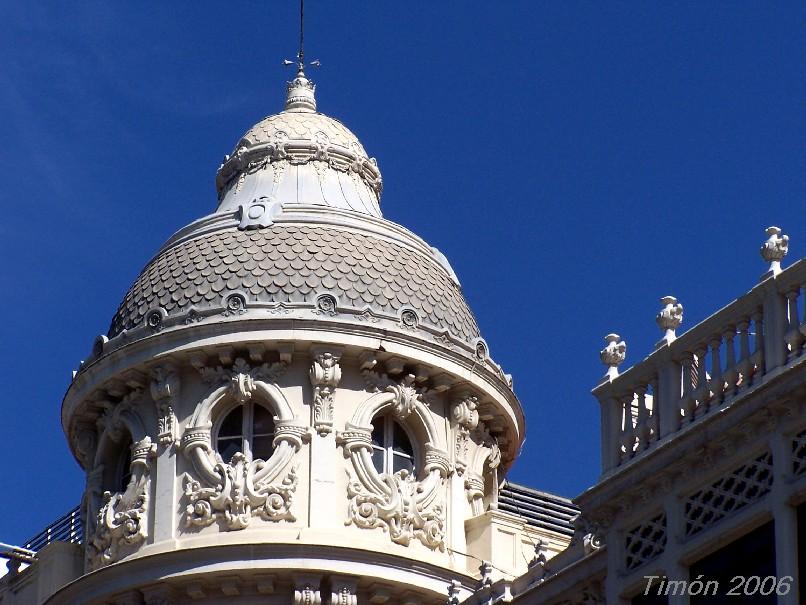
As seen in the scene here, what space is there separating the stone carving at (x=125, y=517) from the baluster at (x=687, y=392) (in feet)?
50.1

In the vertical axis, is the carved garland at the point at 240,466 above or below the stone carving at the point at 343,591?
above

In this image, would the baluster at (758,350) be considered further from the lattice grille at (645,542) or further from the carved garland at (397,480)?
the carved garland at (397,480)

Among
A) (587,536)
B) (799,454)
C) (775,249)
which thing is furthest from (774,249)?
(587,536)

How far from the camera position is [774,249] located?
3275cm

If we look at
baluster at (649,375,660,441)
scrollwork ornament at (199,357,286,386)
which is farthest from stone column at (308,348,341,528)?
baluster at (649,375,660,441)

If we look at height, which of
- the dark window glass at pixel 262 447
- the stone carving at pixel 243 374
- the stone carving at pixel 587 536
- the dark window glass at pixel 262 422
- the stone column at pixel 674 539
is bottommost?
the stone column at pixel 674 539

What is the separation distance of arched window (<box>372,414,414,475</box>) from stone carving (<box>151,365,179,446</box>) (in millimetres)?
3628

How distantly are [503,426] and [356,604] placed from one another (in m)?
6.06

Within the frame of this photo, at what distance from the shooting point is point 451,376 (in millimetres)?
47938

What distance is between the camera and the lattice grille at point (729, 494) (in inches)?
1259

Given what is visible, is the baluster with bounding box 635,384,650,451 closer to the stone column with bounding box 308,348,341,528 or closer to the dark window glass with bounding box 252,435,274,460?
the stone column with bounding box 308,348,341,528

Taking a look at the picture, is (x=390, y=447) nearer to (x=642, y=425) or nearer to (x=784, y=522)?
(x=642, y=425)

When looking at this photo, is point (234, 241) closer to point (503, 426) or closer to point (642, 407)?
point (503, 426)

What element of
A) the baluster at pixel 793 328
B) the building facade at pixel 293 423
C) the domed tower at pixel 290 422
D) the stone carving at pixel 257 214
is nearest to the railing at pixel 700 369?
the baluster at pixel 793 328
